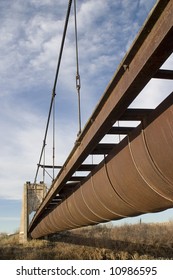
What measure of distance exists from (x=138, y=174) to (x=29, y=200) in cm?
2767

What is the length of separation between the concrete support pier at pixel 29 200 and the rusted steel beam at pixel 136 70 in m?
25.8

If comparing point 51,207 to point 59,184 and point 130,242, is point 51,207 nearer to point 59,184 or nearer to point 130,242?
point 59,184

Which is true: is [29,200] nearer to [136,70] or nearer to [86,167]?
[86,167]

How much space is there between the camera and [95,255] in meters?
25.5

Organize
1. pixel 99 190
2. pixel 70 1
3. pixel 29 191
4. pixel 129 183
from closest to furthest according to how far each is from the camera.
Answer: pixel 129 183 < pixel 99 190 < pixel 70 1 < pixel 29 191

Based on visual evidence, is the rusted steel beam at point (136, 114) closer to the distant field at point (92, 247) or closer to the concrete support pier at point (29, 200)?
the distant field at point (92, 247)

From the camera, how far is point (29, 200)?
32.0 metres

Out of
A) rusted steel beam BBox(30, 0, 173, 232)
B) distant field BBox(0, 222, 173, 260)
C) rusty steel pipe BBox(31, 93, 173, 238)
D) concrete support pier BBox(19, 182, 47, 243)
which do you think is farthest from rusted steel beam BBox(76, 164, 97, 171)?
concrete support pier BBox(19, 182, 47, 243)

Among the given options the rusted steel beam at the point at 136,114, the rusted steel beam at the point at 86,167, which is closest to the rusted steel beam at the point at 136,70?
the rusted steel beam at the point at 136,114

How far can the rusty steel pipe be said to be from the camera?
4418 millimetres

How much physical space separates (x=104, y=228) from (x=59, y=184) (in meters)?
31.9

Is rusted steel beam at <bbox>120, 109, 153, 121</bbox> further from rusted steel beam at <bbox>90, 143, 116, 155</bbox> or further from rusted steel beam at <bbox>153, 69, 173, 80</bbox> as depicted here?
rusted steel beam at <bbox>90, 143, 116, 155</bbox>

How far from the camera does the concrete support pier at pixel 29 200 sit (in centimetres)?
3067
